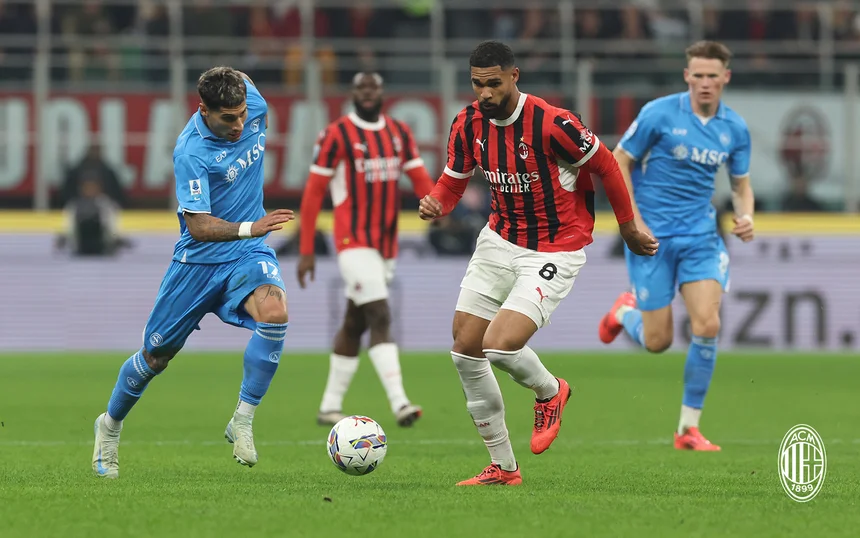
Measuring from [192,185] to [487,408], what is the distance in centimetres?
184

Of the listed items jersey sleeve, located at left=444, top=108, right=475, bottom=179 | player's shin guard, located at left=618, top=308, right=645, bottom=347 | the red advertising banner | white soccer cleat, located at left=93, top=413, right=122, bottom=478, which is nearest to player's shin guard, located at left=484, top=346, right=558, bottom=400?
jersey sleeve, located at left=444, top=108, right=475, bottom=179

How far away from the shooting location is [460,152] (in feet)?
23.4

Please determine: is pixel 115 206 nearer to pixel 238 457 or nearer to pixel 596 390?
pixel 596 390

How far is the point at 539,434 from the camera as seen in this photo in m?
6.91

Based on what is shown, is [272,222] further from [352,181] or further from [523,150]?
[352,181]

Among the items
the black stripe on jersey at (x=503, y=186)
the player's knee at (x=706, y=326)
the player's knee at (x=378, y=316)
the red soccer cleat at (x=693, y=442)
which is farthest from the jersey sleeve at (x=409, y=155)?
the black stripe on jersey at (x=503, y=186)

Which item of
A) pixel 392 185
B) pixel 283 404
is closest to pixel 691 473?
pixel 392 185

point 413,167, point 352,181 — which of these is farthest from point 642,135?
point 352,181

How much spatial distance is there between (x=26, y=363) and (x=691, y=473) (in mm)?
10166

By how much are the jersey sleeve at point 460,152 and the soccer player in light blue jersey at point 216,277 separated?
104cm

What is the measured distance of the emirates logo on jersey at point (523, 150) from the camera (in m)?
6.93

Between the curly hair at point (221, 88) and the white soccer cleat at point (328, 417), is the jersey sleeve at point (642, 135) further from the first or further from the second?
the curly hair at point (221, 88)

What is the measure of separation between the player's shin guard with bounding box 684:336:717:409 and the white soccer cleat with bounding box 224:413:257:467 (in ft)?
10.9

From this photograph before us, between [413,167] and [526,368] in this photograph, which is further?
[413,167]
